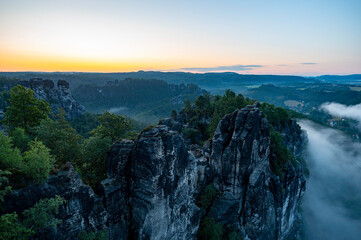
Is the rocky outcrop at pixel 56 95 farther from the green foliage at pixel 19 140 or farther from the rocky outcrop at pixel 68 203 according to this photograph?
the rocky outcrop at pixel 68 203

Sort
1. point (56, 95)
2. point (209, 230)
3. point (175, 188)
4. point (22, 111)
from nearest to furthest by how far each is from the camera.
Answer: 1. point (175, 188)
2. point (22, 111)
3. point (209, 230)
4. point (56, 95)

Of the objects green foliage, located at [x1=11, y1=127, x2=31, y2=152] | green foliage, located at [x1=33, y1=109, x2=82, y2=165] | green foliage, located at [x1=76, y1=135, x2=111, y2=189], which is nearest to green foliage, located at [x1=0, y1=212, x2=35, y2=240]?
green foliage, located at [x1=11, y1=127, x2=31, y2=152]

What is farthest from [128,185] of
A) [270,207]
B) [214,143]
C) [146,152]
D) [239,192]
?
[270,207]

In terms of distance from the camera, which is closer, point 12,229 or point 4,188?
point 12,229

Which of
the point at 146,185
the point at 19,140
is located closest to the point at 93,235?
the point at 146,185

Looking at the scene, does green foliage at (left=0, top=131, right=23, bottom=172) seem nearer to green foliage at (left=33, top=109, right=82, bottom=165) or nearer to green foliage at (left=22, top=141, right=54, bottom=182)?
green foliage at (left=22, top=141, right=54, bottom=182)

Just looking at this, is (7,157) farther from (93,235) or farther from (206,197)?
(206,197)
